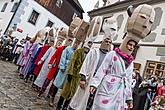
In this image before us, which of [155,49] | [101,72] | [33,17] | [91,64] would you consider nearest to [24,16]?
[33,17]

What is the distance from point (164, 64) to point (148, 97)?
3728 millimetres

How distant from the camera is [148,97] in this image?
27.0ft

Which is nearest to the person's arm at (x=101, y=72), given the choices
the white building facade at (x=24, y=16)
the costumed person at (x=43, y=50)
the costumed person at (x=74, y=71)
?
the costumed person at (x=74, y=71)

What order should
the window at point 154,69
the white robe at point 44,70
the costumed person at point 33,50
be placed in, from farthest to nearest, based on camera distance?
the window at point 154,69 < the costumed person at point 33,50 < the white robe at point 44,70

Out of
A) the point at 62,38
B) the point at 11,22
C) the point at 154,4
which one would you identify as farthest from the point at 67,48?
the point at 11,22

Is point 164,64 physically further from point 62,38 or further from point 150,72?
point 62,38

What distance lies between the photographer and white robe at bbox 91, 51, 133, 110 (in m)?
4.14

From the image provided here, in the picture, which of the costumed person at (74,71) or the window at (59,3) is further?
the window at (59,3)

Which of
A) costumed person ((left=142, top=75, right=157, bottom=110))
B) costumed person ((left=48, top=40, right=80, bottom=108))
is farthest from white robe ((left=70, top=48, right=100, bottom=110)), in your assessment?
costumed person ((left=142, top=75, right=157, bottom=110))

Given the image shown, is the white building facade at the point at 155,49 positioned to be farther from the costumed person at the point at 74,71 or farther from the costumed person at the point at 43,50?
the costumed person at the point at 74,71

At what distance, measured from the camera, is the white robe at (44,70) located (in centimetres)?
798

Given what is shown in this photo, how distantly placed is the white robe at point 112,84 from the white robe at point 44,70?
13.1 ft

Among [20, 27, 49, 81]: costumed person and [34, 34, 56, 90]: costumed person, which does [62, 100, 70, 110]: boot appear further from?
[20, 27, 49, 81]: costumed person

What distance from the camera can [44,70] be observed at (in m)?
8.12
